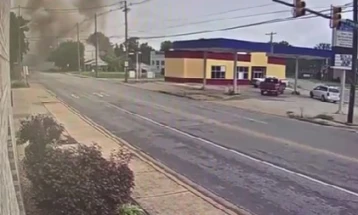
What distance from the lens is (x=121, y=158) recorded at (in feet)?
22.0

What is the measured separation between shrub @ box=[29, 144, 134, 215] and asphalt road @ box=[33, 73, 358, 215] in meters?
2.65

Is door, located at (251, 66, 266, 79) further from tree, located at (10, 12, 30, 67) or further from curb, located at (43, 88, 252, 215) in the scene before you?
curb, located at (43, 88, 252, 215)

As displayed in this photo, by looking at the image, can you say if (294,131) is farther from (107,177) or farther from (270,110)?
(107,177)

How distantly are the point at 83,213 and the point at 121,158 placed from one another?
4.22 feet

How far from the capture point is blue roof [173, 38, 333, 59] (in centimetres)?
4116

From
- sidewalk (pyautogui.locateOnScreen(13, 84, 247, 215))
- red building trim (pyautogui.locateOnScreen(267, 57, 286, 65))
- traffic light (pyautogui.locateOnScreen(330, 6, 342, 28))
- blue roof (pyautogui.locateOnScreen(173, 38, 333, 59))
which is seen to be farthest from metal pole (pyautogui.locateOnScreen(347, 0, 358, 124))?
red building trim (pyautogui.locateOnScreen(267, 57, 286, 65))

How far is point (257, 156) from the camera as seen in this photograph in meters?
12.6

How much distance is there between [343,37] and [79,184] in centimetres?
2330

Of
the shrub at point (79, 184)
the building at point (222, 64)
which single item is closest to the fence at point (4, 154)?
the shrub at point (79, 184)

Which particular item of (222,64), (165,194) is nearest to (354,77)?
(165,194)

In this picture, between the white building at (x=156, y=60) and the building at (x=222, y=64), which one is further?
the white building at (x=156, y=60)

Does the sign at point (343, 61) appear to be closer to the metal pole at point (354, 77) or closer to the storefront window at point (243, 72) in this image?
the metal pole at point (354, 77)

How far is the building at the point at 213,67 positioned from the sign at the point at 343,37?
31.5 meters

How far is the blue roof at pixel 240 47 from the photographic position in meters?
41.2
